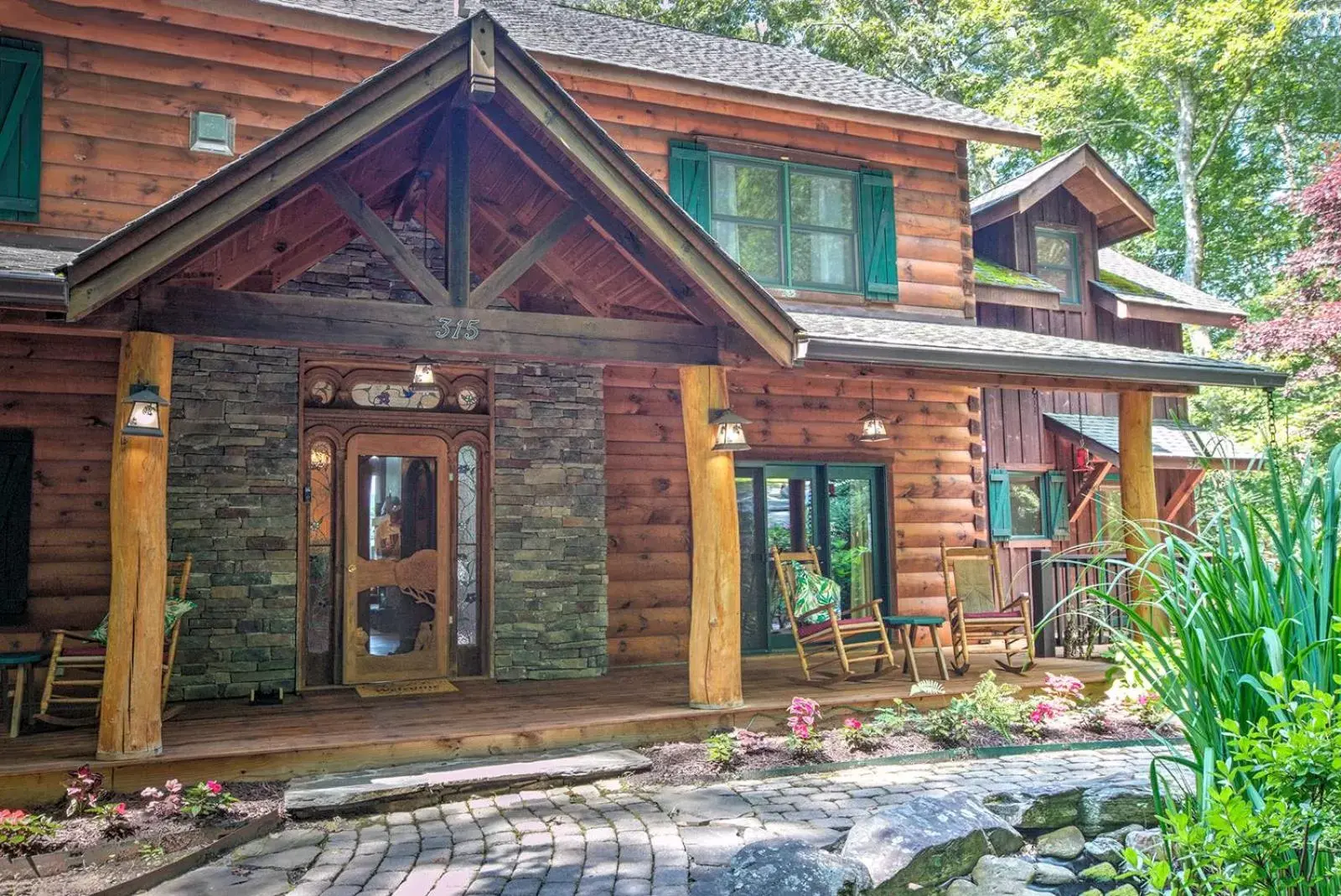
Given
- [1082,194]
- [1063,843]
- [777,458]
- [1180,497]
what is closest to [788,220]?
[777,458]

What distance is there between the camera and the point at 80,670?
262 inches

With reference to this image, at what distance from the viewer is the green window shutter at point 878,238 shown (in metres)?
10.2

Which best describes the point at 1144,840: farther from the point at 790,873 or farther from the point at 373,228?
the point at 373,228

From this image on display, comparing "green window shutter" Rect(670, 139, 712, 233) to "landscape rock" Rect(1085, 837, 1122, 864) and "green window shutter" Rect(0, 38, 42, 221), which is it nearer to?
"green window shutter" Rect(0, 38, 42, 221)

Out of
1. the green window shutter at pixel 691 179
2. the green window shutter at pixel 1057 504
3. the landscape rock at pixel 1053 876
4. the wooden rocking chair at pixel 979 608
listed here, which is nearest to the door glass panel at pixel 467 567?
the green window shutter at pixel 691 179

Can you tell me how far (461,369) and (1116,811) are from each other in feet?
19.1

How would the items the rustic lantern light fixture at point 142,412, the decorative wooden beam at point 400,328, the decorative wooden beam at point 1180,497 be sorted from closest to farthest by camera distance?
1. the rustic lantern light fixture at point 142,412
2. the decorative wooden beam at point 400,328
3. the decorative wooden beam at point 1180,497

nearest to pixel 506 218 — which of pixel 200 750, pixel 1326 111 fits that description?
pixel 200 750

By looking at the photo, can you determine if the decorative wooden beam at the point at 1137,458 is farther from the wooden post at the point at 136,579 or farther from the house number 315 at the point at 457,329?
the wooden post at the point at 136,579

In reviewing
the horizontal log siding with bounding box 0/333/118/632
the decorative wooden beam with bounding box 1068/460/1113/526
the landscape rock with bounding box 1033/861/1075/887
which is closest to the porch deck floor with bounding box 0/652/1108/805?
the horizontal log siding with bounding box 0/333/118/632

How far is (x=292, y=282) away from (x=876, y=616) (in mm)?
5192

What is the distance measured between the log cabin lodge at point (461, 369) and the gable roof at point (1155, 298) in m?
3.78

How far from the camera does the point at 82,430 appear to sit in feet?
24.6

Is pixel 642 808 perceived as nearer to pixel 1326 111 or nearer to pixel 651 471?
pixel 651 471
